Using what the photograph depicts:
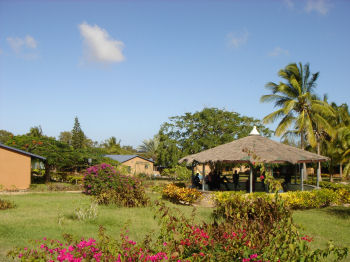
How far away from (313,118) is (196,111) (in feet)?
51.3

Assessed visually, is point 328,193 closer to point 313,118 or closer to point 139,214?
point 139,214

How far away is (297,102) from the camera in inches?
1093

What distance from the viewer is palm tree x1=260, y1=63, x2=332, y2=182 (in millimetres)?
27031

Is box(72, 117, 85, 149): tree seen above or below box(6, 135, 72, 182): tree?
above

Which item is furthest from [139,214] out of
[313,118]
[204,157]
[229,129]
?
[229,129]

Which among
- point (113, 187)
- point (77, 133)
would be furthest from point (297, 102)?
point (77, 133)

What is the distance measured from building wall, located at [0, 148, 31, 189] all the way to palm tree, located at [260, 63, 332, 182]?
19859 mm

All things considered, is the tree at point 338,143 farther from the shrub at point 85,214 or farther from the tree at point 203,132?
the shrub at point 85,214

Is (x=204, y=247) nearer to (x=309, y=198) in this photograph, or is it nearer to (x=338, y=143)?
(x=309, y=198)

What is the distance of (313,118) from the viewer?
27.6 meters

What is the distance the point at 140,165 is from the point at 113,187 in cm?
2902

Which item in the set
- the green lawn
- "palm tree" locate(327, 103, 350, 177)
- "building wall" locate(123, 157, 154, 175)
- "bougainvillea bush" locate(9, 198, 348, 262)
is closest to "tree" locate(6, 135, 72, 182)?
the green lawn

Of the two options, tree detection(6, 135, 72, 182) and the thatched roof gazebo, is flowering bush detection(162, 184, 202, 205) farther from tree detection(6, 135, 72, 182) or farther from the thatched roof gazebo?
tree detection(6, 135, 72, 182)

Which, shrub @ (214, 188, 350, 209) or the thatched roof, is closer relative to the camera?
shrub @ (214, 188, 350, 209)
